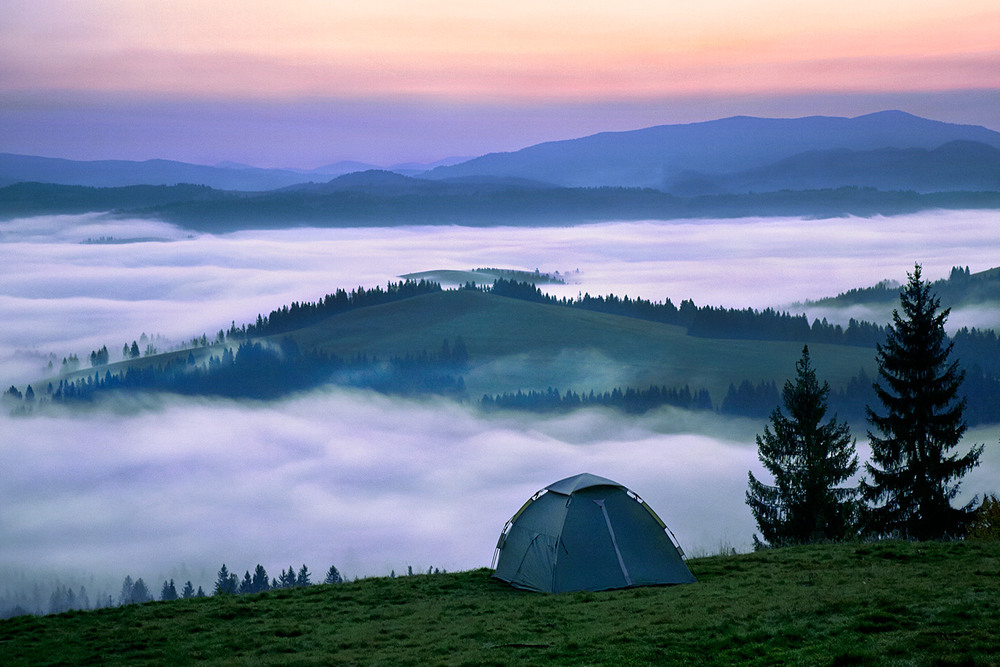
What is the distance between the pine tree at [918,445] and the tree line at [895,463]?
0.04m

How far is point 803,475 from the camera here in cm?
3450

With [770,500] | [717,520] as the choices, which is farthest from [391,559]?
[770,500]

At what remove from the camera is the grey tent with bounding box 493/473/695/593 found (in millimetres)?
22484

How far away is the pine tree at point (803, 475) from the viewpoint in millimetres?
33406

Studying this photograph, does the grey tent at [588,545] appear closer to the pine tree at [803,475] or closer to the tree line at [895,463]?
the tree line at [895,463]

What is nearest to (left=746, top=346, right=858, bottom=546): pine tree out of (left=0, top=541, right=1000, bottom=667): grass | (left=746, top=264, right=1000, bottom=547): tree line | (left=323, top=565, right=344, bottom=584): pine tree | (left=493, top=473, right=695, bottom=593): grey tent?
(left=746, top=264, right=1000, bottom=547): tree line

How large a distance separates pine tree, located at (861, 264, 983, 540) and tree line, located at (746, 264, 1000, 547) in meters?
0.04

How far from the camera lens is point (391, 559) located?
462 feet

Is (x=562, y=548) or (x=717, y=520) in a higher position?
(x=562, y=548)

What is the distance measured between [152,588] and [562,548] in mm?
139017

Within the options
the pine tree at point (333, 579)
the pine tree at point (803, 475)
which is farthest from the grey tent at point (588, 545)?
the pine tree at point (803, 475)

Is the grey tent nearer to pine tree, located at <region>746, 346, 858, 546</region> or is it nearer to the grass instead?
the grass

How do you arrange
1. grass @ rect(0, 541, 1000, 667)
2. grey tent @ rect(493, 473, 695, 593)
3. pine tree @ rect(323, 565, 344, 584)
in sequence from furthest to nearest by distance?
pine tree @ rect(323, 565, 344, 584) → grey tent @ rect(493, 473, 695, 593) → grass @ rect(0, 541, 1000, 667)

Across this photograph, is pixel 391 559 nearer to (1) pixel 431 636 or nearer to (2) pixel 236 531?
(2) pixel 236 531
